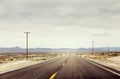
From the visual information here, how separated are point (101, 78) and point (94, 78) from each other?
42cm

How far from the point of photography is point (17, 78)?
444 inches

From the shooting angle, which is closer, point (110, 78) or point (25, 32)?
point (110, 78)

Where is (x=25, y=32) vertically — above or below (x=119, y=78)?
above

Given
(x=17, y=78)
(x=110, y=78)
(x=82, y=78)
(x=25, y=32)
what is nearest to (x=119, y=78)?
(x=110, y=78)

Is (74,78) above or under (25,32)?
under

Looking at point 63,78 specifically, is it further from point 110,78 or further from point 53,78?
point 110,78

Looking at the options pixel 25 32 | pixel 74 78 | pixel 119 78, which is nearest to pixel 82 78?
pixel 74 78

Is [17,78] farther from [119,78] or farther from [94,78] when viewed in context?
[119,78]

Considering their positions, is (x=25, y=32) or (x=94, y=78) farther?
(x=25, y=32)

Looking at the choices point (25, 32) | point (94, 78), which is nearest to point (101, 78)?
point (94, 78)

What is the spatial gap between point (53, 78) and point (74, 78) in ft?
4.14

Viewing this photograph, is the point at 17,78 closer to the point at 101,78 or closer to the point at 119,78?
the point at 101,78

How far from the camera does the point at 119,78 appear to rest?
1094 centimetres

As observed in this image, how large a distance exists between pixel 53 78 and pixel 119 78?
3965 millimetres
